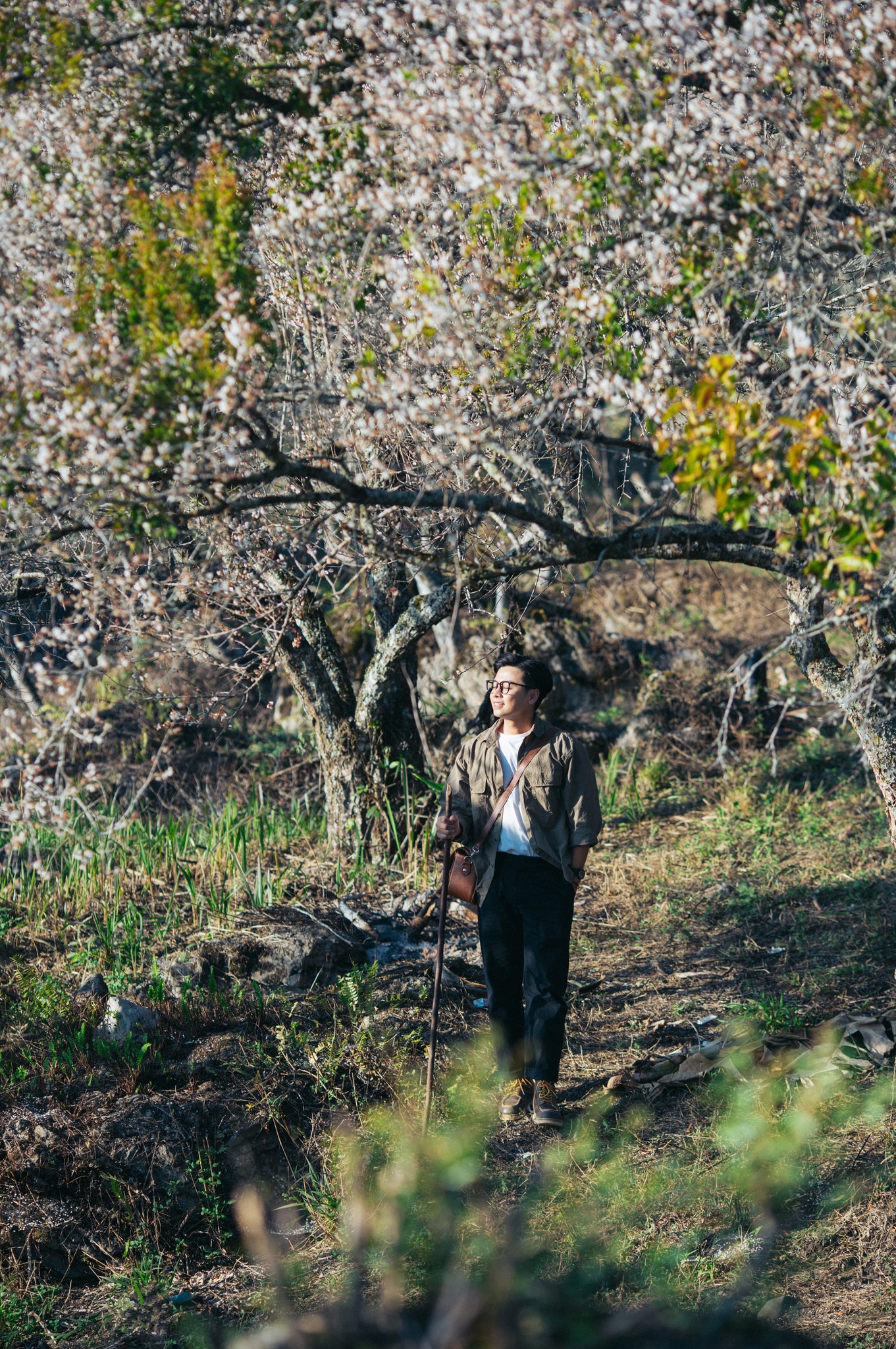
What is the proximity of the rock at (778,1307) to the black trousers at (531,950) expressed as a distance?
Result: 1319 mm

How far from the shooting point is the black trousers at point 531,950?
4.62 metres

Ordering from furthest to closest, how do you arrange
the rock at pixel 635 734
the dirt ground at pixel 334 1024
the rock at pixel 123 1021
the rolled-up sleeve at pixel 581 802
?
1. the rock at pixel 635 734
2. the rock at pixel 123 1021
3. the rolled-up sleeve at pixel 581 802
4. the dirt ground at pixel 334 1024

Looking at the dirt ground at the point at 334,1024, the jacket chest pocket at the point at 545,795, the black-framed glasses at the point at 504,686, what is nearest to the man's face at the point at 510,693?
the black-framed glasses at the point at 504,686

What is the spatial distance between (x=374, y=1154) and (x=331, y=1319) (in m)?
2.99

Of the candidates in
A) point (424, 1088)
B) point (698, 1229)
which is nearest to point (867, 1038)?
point (698, 1229)

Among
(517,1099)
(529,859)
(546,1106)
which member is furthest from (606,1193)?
(529,859)

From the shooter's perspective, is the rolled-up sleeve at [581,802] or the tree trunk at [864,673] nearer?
the tree trunk at [864,673]

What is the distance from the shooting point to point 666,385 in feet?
13.5

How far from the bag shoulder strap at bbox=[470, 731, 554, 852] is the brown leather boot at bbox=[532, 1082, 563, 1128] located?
1.01m

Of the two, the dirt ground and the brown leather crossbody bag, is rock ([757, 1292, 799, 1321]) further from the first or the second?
the brown leather crossbody bag

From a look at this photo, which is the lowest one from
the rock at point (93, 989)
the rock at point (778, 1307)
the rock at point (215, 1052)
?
the rock at point (778, 1307)

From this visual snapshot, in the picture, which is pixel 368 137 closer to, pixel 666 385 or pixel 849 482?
pixel 666 385

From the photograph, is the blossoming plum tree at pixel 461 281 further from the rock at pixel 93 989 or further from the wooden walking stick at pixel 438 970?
the rock at pixel 93 989

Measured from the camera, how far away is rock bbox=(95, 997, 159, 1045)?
5.08 m
